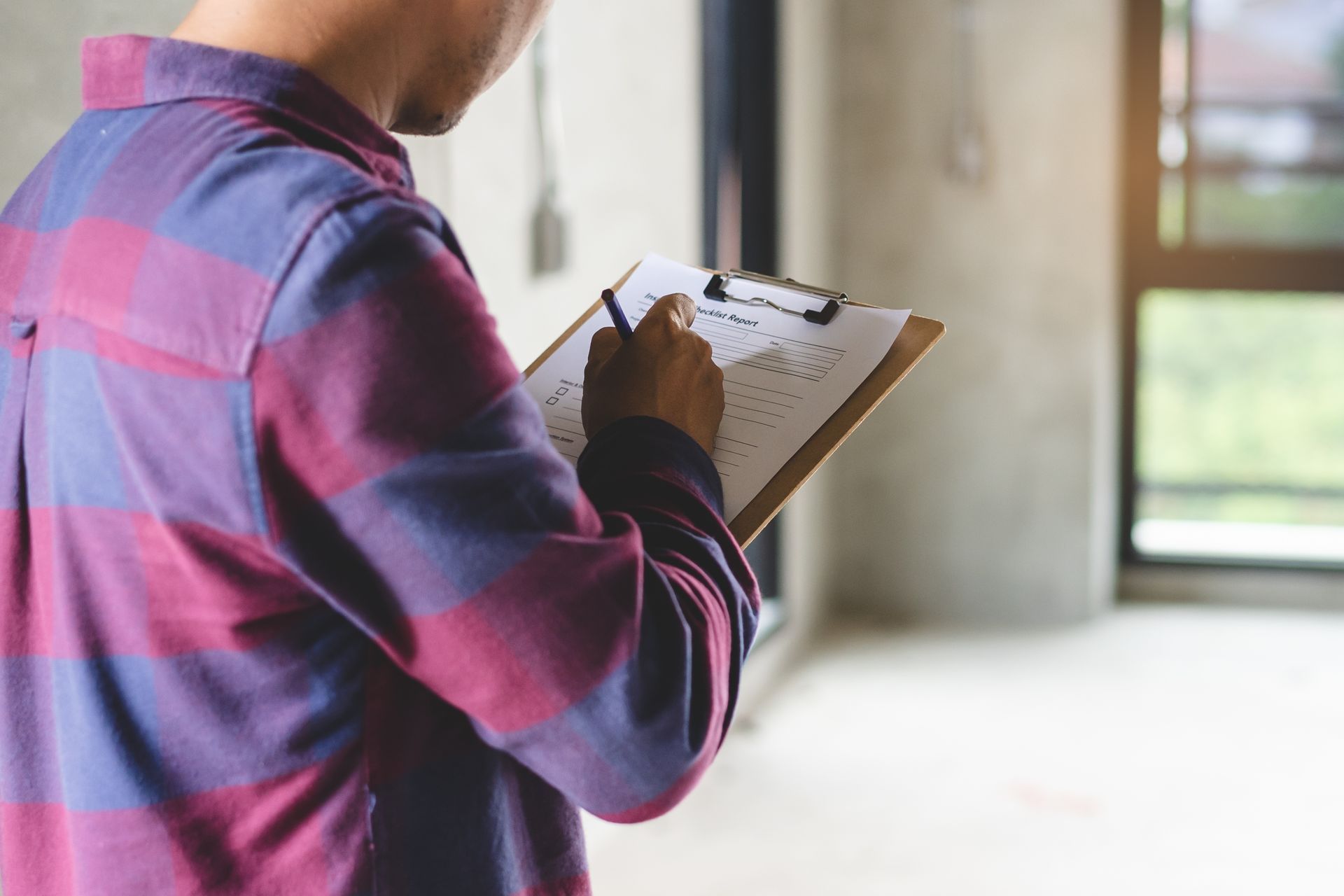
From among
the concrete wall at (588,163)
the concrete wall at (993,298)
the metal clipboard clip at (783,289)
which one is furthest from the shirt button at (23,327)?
the concrete wall at (993,298)

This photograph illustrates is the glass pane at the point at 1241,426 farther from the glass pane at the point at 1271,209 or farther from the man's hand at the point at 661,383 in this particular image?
the man's hand at the point at 661,383

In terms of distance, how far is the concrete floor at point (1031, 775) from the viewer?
218 cm

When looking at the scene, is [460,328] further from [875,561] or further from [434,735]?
[875,561]

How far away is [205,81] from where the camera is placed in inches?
23.4

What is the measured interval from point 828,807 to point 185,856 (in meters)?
1.94

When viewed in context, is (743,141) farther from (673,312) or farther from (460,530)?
(460,530)

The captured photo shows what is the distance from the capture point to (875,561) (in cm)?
356

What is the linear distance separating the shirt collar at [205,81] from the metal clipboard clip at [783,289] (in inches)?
13.3

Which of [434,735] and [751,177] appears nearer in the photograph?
[434,735]

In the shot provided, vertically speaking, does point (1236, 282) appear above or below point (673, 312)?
below

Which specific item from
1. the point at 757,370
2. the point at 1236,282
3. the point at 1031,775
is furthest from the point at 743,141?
the point at 757,370

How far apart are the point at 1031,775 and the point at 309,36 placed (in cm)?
225

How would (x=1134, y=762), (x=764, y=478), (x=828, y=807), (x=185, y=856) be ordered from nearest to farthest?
(x=185, y=856), (x=764, y=478), (x=828, y=807), (x=1134, y=762)

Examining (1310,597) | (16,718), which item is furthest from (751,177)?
(16,718)
